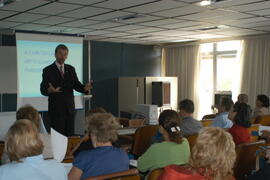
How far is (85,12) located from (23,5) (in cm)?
97

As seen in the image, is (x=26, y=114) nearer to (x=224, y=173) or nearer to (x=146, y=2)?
(x=224, y=173)

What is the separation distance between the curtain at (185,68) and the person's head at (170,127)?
249 inches

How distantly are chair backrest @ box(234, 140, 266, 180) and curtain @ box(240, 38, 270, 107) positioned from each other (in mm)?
4778

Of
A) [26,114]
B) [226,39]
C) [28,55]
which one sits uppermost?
[226,39]

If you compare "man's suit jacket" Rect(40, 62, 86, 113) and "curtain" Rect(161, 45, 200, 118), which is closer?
"man's suit jacket" Rect(40, 62, 86, 113)

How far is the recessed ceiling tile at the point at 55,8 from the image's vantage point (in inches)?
186

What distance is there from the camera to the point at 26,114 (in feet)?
9.98

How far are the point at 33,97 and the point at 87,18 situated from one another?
189 centimetres

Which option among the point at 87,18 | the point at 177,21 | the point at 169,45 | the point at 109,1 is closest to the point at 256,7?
the point at 177,21

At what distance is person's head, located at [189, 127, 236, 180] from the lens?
190 centimetres

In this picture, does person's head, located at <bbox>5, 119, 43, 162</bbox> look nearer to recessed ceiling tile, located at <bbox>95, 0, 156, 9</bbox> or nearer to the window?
recessed ceiling tile, located at <bbox>95, 0, 156, 9</bbox>

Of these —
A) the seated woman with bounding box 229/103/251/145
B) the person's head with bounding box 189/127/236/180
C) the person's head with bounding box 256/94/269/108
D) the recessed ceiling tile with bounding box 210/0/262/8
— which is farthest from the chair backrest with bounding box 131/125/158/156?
the person's head with bounding box 256/94/269/108

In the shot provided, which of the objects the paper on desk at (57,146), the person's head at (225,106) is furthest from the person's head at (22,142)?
the person's head at (225,106)

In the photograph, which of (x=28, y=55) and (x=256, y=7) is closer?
(x=256, y=7)
